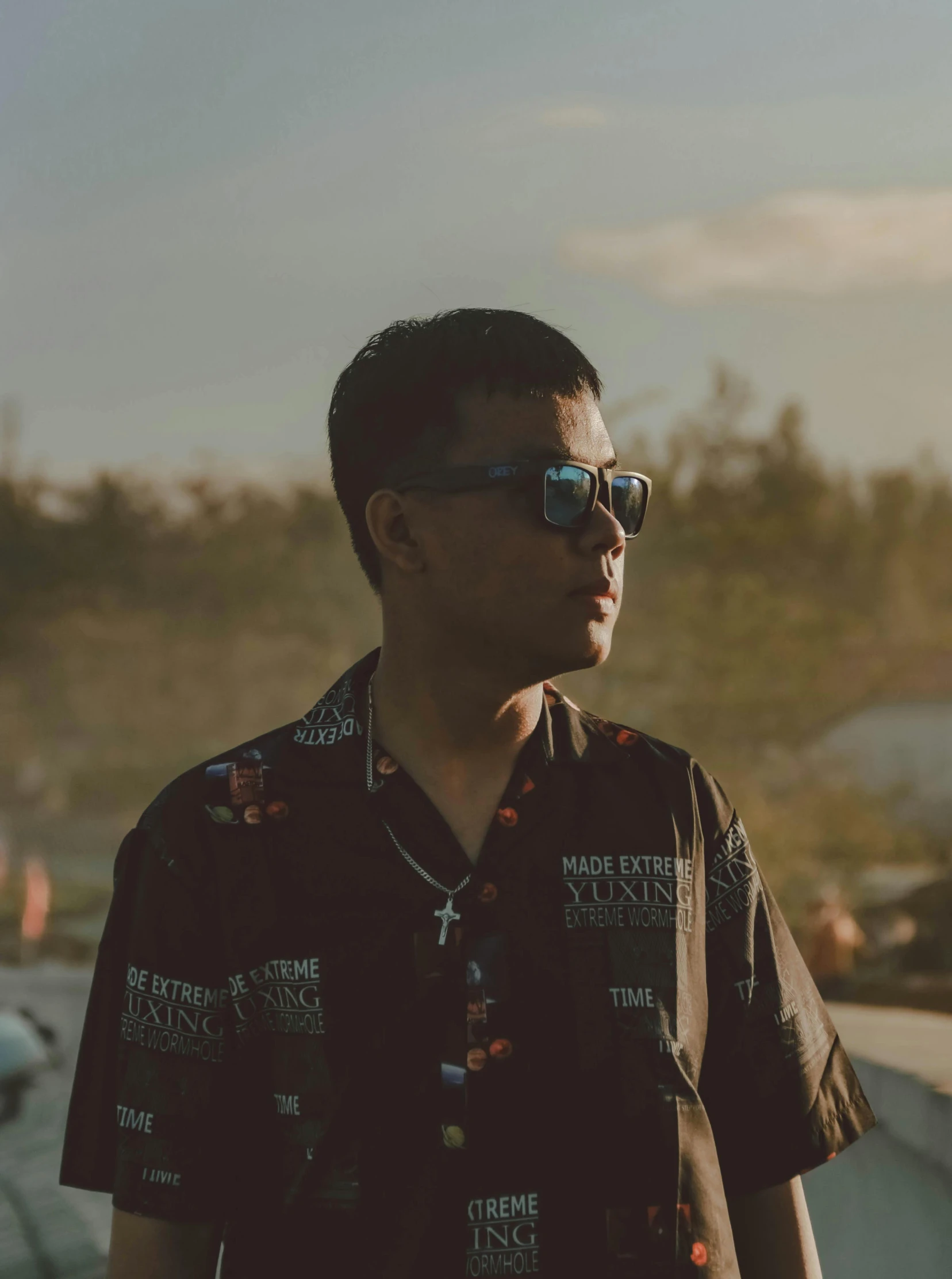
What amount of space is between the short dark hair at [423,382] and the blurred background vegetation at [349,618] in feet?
65.9

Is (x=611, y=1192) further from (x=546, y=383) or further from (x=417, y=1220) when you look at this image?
(x=546, y=383)

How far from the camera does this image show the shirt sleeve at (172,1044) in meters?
1.44

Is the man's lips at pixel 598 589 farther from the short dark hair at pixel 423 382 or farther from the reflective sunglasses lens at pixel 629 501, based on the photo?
the short dark hair at pixel 423 382

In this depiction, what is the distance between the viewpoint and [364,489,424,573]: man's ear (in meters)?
1.59

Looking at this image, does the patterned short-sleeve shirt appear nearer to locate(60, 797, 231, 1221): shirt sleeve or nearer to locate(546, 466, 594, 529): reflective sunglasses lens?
locate(60, 797, 231, 1221): shirt sleeve

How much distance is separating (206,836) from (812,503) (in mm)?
24677

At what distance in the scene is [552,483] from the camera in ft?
4.88

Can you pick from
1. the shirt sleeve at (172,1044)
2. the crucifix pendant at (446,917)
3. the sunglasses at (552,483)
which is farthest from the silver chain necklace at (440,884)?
the sunglasses at (552,483)

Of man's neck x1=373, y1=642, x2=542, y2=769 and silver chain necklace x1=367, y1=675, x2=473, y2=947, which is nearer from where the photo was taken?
silver chain necklace x1=367, y1=675, x2=473, y2=947

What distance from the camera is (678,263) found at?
24.5 m

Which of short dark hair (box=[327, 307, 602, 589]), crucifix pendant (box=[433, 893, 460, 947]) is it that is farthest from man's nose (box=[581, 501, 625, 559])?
crucifix pendant (box=[433, 893, 460, 947])

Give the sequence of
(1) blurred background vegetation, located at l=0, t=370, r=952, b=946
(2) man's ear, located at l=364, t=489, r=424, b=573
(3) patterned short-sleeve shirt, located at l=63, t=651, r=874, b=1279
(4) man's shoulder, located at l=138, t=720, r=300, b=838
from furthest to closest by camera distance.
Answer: (1) blurred background vegetation, located at l=0, t=370, r=952, b=946, (2) man's ear, located at l=364, t=489, r=424, b=573, (4) man's shoulder, located at l=138, t=720, r=300, b=838, (3) patterned short-sleeve shirt, located at l=63, t=651, r=874, b=1279

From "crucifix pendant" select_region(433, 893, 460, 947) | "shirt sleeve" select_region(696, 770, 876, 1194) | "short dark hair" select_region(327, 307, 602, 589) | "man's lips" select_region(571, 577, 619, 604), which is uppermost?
"short dark hair" select_region(327, 307, 602, 589)

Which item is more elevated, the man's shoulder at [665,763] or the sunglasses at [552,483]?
the sunglasses at [552,483]
